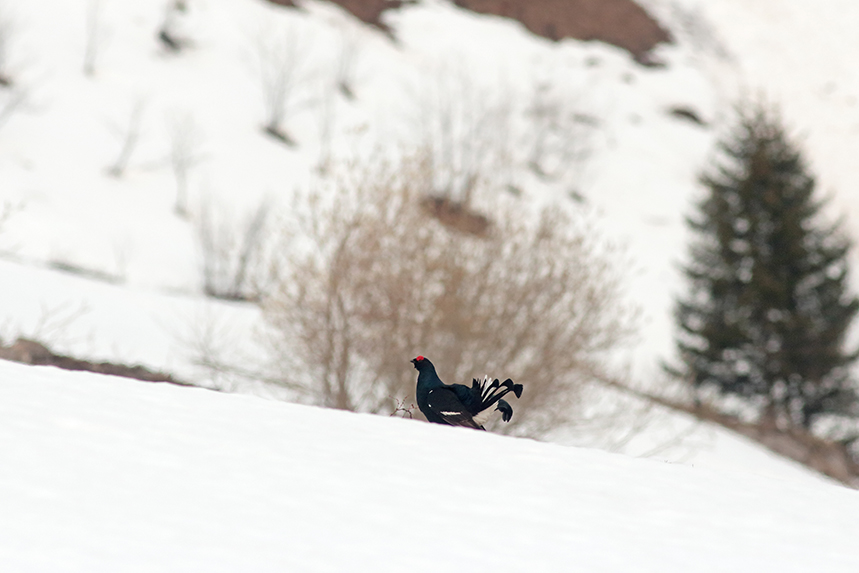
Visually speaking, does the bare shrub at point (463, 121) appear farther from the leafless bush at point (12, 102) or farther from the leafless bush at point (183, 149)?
the leafless bush at point (12, 102)

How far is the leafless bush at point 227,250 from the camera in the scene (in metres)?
21.3

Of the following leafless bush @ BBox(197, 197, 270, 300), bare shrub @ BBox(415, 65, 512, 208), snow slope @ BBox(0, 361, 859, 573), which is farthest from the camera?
bare shrub @ BBox(415, 65, 512, 208)

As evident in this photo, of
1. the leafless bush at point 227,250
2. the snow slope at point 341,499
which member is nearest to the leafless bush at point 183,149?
the leafless bush at point 227,250

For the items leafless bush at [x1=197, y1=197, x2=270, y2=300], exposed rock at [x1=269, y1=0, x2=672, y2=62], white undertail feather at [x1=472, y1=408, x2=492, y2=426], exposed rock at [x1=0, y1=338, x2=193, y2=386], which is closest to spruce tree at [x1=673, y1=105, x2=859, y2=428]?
leafless bush at [x1=197, y1=197, x2=270, y2=300]

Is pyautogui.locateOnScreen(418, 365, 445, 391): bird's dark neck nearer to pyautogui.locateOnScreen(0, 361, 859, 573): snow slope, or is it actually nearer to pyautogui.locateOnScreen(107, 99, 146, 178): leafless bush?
pyautogui.locateOnScreen(0, 361, 859, 573): snow slope

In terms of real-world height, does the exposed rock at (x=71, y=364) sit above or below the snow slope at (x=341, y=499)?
below

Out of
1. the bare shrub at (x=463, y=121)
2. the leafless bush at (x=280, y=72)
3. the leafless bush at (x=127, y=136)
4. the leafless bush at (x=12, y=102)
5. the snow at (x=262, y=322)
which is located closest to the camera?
the snow at (x=262, y=322)

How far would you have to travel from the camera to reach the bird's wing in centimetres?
423

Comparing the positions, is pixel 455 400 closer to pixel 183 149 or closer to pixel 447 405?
pixel 447 405

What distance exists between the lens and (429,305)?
31.5 ft

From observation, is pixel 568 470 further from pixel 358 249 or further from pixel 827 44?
pixel 827 44

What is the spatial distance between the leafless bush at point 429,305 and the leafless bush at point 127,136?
17391 mm

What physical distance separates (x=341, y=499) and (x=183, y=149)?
25.8 metres

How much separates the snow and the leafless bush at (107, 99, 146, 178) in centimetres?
22
